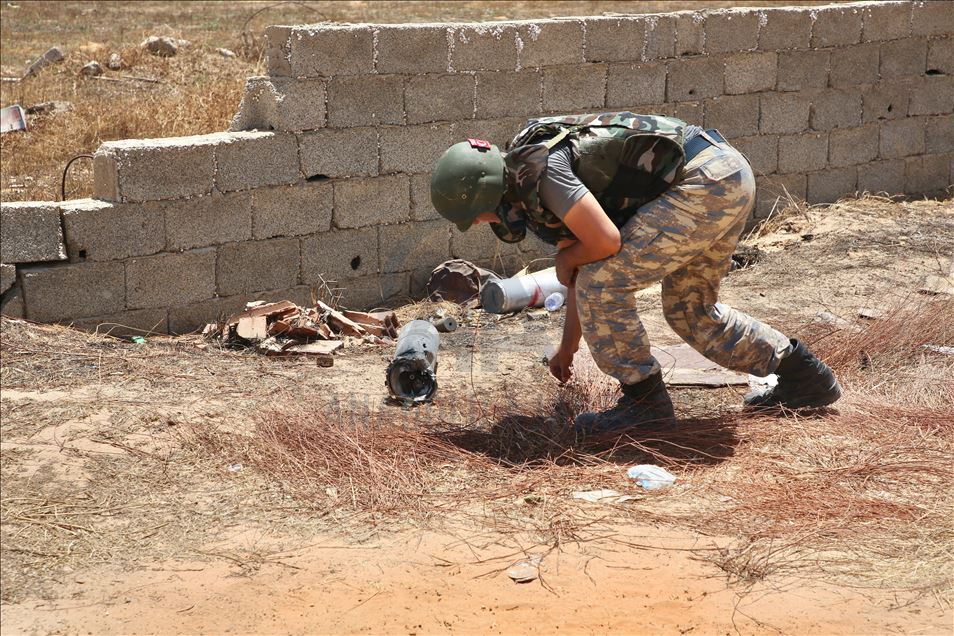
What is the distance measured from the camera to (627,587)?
3266mm

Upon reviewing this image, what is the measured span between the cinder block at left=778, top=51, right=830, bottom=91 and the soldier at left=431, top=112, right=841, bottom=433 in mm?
4556

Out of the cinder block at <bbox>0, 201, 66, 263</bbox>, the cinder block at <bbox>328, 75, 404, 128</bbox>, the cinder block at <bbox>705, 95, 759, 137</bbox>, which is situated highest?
the cinder block at <bbox>328, 75, 404, 128</bbox>

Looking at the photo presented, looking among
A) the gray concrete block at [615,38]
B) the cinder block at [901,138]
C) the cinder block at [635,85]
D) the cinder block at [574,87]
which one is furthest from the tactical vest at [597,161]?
the cinder block at [901,138]

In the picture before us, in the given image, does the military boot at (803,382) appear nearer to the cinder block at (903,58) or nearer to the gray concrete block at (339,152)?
the gray concrete block at (339,152)

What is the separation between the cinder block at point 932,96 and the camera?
9.13 m

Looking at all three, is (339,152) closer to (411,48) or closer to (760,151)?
(411,48)

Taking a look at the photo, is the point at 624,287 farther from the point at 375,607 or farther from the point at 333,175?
the point at 333,175

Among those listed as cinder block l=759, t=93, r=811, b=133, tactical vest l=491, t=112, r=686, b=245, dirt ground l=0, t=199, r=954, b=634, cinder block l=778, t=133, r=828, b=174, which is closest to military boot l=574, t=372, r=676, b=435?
dirt ground l=0, t=199, r=954, b=634

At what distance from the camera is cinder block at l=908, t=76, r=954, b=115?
913 centimetres

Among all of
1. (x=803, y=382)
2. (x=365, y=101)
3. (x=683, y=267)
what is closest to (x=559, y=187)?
(x=683, y=267)

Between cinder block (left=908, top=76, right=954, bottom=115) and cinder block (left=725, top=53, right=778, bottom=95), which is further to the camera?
cinder block (left=908, top=76, right=954, bottom=115)

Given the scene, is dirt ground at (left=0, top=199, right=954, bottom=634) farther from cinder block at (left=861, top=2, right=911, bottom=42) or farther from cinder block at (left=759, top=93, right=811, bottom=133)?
cinder block at (left=861, top=2, right=911, bottom=42)

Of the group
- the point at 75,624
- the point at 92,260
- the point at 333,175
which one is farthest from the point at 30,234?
the point at 75,624

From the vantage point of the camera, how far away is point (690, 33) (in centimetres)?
775
